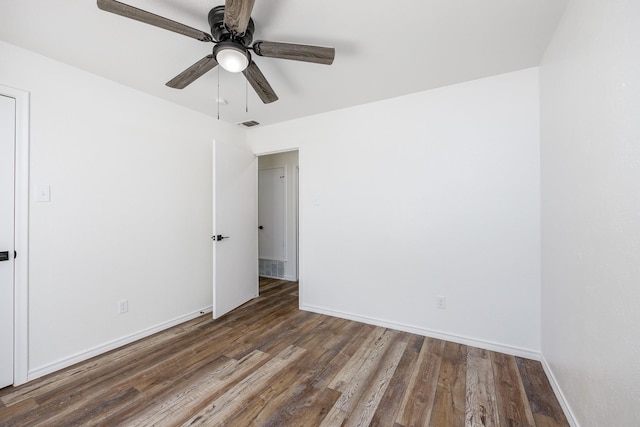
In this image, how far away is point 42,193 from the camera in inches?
77.5

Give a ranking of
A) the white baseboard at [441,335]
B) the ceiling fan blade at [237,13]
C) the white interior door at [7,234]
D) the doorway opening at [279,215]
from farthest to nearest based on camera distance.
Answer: the doorway opening at [279,215]
the white baseboard at [441,335]
the white interior door at [7,234]
the ceiling fan blade at [237,13]

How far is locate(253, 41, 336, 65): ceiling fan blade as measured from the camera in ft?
4.95

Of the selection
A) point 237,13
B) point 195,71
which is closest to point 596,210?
point 237,13

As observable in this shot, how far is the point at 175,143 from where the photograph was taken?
2861 mm

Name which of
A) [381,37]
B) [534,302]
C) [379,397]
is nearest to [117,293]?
[379,397]

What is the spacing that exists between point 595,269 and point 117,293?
3436 mm

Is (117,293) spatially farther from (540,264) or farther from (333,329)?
(540,264)

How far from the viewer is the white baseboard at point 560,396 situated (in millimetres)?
1453

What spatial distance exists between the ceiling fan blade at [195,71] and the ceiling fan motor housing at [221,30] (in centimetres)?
13

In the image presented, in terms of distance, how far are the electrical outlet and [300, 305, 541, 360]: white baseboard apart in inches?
75.4

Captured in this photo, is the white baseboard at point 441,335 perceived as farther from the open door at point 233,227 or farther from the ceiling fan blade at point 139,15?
the ceiling fan blade at point 139,15

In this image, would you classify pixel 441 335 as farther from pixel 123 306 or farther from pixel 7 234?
pixel 7 234

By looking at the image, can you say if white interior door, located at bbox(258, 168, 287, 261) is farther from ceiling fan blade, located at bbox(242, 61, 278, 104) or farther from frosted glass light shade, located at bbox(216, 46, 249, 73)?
frosted glass light shade, located at bbox(216, 46, 249, 73)

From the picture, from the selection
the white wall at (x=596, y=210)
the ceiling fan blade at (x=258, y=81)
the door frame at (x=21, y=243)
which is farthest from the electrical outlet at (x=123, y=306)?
the white wall at (x=596, y=210)
